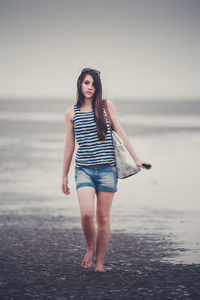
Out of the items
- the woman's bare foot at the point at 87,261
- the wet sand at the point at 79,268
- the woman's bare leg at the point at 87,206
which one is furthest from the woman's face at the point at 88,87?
the wet sand at the point at 79,268

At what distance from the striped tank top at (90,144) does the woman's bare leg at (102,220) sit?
0.27 meters

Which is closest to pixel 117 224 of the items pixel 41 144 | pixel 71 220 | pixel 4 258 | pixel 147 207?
pixel 71 220

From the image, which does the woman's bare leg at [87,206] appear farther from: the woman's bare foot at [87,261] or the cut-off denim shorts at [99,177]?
the woman's bare foot at [87,261]

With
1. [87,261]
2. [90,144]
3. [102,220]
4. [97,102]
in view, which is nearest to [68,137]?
[90,144]

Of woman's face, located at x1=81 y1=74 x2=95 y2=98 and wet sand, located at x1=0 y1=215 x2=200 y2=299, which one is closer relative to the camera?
wet sand, located at x1=0 y1=215 x2=200 y2=299

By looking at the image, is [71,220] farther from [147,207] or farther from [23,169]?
[23,169]

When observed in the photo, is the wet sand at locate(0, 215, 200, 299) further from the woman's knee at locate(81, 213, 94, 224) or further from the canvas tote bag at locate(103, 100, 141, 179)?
the canvas tote bag at locate(103, 100, 141, 179)

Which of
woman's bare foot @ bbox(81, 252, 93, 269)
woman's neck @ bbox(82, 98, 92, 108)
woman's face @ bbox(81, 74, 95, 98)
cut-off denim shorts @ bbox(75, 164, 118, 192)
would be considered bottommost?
woman's bare foot @ bbox(81, 252, 93, 269)

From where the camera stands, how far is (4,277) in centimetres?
523

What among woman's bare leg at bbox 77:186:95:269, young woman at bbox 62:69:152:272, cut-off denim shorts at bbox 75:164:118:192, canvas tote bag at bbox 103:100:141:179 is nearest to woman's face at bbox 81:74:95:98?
young woman at bbox 62:69:152:272

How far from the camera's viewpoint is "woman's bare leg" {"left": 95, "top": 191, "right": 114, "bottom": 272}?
530cm

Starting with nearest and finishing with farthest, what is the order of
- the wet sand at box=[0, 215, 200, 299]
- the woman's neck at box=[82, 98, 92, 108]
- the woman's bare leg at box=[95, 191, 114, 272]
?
the wet sand at box=[0, 215, 200, 299] → the woman's bare leg at box=[95, 191, 114, 272] → the woman's neck at box=[82, 98, 92, 108]

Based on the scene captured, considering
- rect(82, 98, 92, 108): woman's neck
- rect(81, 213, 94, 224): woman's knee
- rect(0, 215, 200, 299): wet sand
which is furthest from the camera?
rect(82, 98, 92, 108): woman's neck

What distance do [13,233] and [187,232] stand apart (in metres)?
1.90
